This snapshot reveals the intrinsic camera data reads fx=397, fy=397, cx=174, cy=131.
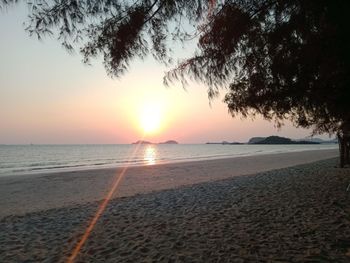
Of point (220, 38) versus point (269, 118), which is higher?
point (220, 38)

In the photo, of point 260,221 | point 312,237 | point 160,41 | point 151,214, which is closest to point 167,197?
point 151,214

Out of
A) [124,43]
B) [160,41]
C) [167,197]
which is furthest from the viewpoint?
[167,197]

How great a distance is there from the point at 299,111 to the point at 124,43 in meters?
4.23

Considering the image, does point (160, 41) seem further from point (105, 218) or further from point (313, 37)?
point (105, 218)

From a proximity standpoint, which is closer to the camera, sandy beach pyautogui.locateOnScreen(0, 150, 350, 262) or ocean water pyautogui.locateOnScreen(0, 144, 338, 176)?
sandy beach pyautogui.locateOnScreen(0, 150, 350, 262)

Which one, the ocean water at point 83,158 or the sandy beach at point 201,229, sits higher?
the ocean water at point 83,158

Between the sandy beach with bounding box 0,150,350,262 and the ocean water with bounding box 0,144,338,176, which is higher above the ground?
the ocean water with bounding box 0,144,338,176

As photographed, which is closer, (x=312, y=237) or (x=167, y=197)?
(x=312, y=237)

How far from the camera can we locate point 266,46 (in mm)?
5430

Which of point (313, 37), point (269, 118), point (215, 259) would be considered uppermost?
point (313, 37)

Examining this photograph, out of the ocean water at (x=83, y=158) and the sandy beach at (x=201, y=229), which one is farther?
the ocean water at (x=83, y=158)

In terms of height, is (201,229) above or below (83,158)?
below

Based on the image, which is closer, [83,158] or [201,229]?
[201,229]

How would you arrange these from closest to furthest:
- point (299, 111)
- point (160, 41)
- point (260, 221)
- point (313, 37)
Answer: point (313, 37) → point (160, 41) → point (260, 221) → point (299, 111)
